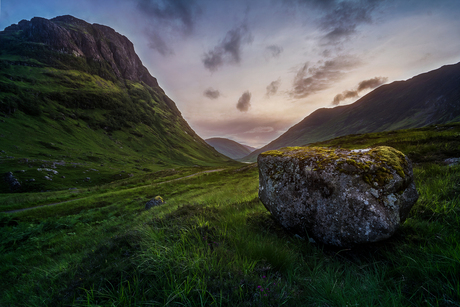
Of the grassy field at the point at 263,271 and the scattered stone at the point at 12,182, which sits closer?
the grassy field at the point at 263,271


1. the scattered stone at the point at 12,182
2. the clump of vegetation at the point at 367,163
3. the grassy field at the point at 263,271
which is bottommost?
the grassy field at the point at 263,271

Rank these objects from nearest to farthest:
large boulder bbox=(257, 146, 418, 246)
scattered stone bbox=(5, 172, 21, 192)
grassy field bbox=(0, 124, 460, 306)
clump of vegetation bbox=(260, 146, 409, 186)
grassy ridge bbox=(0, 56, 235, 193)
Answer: grassy field bbox=(0, 124, 460, 306), large boulder bbox=(257, 146, 418, 246), clump of vegetation bbox=(260, 146, 409, 186), scattered stone bbox=(5, 172, 21, 192), grassy ridge bbox=(0, 56, 235, 193)

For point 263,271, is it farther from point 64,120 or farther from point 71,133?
point 64,120

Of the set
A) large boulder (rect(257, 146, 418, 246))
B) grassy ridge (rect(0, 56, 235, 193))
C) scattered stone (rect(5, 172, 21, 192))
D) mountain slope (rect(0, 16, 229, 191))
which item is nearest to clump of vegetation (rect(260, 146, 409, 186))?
large boulder (rect(257, 146, 418, 246))

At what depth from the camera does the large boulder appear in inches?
160

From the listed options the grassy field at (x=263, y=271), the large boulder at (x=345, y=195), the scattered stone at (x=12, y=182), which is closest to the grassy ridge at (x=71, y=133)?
the scattered stone at (x=12, y=182)

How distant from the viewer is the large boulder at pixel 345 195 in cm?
405

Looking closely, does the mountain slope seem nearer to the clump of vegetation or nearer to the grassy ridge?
the grassy ridge

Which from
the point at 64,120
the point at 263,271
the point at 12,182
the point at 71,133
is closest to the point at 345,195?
the point at 263,271

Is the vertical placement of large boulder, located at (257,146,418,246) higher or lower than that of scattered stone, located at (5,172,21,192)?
lower

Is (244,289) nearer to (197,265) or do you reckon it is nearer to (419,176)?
(197,265)

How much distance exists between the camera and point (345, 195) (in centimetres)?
438

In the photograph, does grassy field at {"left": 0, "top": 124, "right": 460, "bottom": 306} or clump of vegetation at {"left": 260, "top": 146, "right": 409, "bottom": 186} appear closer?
grassy field at {"left": 0, "top": 124, "right": 460, "bottom": 306}

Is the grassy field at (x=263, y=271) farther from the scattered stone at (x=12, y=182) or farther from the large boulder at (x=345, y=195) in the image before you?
the scattered stone at (x=12, y=182)
